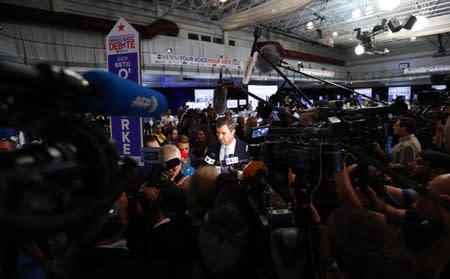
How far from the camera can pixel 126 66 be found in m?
2.04

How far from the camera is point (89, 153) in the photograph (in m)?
0.45

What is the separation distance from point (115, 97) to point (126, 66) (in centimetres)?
164

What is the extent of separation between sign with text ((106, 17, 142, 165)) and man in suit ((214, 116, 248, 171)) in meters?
0.96

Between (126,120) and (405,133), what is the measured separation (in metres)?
2.87

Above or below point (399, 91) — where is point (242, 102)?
below

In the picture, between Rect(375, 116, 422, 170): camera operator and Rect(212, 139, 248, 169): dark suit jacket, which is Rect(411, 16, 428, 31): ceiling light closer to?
Rect(375, 116, 422, 170): camera operator

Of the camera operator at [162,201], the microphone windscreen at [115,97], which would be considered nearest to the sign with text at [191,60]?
the camera operator at [162,201]

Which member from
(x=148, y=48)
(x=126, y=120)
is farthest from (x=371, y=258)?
(x=148, y=48)

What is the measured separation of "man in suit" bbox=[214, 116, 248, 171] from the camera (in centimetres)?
280

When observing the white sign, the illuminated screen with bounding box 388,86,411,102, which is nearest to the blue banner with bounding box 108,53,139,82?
the white sign

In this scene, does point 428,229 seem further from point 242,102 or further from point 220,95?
point 242,102

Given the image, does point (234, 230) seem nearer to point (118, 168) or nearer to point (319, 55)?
point (118, 168)

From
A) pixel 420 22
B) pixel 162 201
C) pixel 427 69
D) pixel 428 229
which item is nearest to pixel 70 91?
pixel 162 201

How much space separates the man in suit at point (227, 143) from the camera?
2805 millimetres
